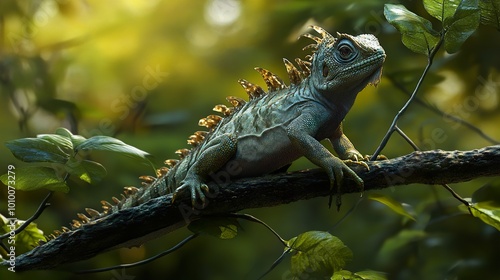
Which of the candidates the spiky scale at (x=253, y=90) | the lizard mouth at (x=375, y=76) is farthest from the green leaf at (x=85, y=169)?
the lizard mouth at (x=375, y=76)

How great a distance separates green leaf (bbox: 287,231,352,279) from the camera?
1532 mm

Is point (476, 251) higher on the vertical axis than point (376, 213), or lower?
lower

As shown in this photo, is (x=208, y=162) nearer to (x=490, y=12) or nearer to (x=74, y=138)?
(x=74, y=138)

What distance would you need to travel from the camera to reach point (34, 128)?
2.89m

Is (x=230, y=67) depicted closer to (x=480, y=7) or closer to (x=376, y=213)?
(x=376, y=213)

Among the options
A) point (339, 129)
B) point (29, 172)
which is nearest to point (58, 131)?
point (29, 172)

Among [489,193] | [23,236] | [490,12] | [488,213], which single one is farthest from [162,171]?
[489,193]

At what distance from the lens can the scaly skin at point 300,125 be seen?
1.49m

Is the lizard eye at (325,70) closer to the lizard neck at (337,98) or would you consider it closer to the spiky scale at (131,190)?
the lizard neck at (337,98)

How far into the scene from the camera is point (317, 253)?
155 cm

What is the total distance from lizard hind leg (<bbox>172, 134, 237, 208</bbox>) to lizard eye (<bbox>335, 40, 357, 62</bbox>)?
1.27 feet

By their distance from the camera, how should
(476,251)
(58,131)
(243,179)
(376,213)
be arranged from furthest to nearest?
(376,213) < (476,251) < (58,131) < (243,179)

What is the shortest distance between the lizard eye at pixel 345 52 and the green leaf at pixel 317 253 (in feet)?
1.64

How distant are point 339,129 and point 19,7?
2.14 metres
